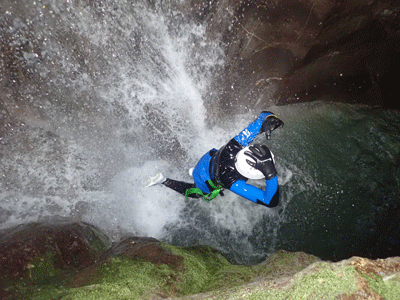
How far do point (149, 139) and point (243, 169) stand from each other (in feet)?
6.91

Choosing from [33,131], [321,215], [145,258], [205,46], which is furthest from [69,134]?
[321,215]

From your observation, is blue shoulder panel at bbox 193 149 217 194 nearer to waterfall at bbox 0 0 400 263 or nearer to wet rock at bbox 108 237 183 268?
waterfall at bbox 0 0 400 263

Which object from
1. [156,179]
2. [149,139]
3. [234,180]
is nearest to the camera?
[234,180]

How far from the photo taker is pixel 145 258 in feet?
8.87

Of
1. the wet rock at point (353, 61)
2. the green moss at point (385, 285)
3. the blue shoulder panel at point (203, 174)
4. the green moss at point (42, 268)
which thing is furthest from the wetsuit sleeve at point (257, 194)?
the wet rock at point (353, 61)

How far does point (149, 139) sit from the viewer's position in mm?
4184

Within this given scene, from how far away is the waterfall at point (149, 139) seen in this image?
3.16 metres

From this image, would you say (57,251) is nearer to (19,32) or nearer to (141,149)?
(141,149)

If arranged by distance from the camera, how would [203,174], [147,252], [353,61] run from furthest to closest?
[353,61] → [203,174] → [147,252]

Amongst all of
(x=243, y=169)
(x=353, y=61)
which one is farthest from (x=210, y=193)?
(x=353, y=61)

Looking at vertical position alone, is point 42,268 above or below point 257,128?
below

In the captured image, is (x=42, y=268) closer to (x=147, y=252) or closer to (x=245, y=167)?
(x=147, y=252)

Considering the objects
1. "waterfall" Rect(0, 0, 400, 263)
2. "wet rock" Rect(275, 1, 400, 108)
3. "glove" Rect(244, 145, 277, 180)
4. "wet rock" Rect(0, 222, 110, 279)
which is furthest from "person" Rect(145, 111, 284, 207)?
"wet rock" Rect(275, 1, 400, 108)

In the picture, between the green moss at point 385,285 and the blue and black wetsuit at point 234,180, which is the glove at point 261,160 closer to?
the blue and black wetsuit at point 234,180
